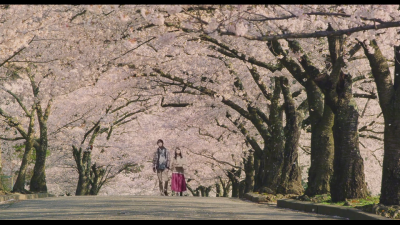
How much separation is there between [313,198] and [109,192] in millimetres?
57031

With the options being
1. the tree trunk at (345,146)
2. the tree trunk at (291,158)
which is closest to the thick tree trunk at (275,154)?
the tree trunk at (291,158)

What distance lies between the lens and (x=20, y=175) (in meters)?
25.4

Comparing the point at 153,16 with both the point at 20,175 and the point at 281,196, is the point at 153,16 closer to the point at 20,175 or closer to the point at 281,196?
the point at 281,196

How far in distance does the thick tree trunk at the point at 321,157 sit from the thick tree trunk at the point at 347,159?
5.70 feet

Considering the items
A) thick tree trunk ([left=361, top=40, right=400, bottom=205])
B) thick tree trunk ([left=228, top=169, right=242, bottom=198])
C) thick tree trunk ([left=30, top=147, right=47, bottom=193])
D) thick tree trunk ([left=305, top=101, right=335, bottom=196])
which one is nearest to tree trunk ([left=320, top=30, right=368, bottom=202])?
thick tree trunk ([left=305, top=101, right=335, bottom=196])

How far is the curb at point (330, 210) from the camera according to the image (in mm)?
10672

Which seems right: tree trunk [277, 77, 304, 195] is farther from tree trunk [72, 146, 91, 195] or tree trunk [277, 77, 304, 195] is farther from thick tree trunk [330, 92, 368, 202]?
tree trunk [72, 146, 91, 195]

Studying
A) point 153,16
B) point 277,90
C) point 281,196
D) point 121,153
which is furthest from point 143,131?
point 153,16

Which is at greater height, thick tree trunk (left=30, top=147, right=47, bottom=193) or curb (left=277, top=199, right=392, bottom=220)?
thick tree trunk (left=30, top=147, right=47, bottom=193)

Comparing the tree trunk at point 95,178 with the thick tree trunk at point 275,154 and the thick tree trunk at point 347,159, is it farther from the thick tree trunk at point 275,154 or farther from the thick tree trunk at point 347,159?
the thick tree trunk at point 347,159

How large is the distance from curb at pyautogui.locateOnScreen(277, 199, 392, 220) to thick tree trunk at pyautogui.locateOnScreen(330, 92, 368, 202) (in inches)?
33.0

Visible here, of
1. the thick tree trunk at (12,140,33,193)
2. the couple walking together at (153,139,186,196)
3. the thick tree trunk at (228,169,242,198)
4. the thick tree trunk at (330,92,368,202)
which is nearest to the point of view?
the thick tree trunk at (330,92,368,202)

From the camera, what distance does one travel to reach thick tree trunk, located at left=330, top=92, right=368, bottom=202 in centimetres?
1425
